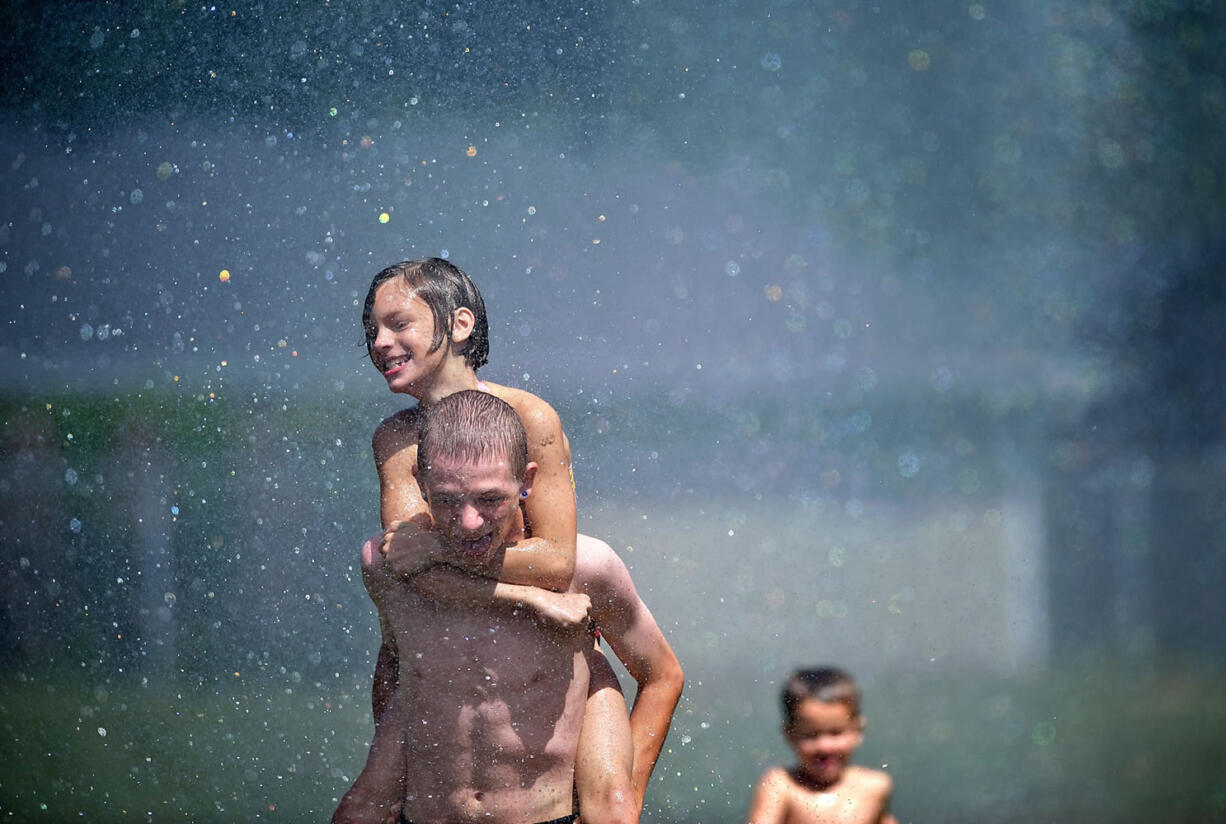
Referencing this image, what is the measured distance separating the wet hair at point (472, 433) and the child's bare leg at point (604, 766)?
564 millimetres

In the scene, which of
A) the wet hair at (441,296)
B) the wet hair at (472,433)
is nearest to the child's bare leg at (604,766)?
the wet hair at (472,433)

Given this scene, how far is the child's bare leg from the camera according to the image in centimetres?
230

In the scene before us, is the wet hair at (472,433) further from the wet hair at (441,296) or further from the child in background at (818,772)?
the child in background at (818,772)

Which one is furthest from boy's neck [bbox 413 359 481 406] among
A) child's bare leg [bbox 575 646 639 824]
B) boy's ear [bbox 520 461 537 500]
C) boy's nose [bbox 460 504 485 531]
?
child's bare leg [bbox 575 646 639 824]

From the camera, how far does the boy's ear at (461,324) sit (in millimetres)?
2465

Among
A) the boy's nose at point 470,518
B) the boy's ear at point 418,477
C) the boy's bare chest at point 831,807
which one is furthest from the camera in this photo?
the boy's bare chest at point 831,807

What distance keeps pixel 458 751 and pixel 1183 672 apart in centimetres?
500

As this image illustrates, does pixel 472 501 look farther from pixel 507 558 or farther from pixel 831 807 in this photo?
pixel 831 807

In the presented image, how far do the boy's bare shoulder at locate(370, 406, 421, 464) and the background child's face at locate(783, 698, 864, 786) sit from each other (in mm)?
1157

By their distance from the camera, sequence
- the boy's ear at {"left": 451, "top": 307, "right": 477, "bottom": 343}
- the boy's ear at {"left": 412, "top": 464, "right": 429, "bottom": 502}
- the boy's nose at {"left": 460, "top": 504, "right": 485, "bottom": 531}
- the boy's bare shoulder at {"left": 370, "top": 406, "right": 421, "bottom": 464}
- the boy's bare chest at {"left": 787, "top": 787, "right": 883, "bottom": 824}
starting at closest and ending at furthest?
the boy's nose at {"left": 460, "top": 504, "right": 485, "bottom": 531} → the boy's ear at {"left": 412, "top": 464, "right": 429, "bottom": 502} → the boy's bare shoulder at {"left": 370, "top": 406, "right": 421, "bottom": 464} → the boy's ear at {"left": 451, "top": 307, "right": 477, "bottom": 343} → the boy's bare chest at {"left": 787, "top": 787, "right": 883, "bottom": 824}

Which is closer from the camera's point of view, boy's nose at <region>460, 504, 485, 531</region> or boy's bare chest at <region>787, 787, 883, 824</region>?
boy's nose at <region>460, 504, 485, 531</region>

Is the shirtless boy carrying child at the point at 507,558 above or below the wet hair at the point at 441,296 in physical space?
below

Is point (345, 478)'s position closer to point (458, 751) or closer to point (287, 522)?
point (287, 522)

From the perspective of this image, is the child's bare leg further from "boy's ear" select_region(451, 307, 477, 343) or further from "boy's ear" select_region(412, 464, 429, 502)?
"boy's ear" select_region(451, 307, 477, 343)
